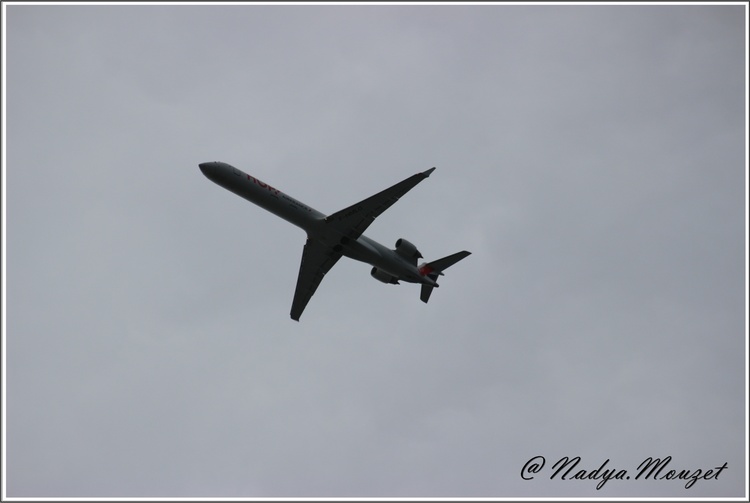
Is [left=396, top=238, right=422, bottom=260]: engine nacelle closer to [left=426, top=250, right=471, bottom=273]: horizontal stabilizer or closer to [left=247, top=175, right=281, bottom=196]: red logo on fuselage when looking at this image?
[left=426, top=250, right=471, bottom=273]: horizontal stabilizer

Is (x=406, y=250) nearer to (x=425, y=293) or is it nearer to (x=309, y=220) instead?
(x=425, y=293)

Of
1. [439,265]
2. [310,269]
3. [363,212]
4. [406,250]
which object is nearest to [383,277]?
[406,250]

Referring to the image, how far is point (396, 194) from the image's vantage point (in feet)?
155

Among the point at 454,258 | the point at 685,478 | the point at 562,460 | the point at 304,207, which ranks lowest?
the point at 685,478

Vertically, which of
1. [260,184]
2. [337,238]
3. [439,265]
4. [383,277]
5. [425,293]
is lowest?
[425,293]

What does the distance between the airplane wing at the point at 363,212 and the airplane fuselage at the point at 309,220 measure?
Result: 61cm

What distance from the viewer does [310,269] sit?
53.4 meters

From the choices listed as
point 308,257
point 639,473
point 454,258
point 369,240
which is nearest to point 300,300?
point 308,257

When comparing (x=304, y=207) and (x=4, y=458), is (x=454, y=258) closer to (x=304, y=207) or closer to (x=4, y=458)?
(x=304, y=207)

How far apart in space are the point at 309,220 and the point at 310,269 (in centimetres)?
648

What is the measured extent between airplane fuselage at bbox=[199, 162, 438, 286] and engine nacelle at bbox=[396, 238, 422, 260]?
35 cm

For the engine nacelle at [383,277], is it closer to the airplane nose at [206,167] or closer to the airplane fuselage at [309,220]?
the airplane fuselage at [309,220]

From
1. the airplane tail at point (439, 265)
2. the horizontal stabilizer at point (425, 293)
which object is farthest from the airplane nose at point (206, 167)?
the horizontal stabilizer at point (425, 293)

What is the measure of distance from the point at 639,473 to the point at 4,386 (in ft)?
149
